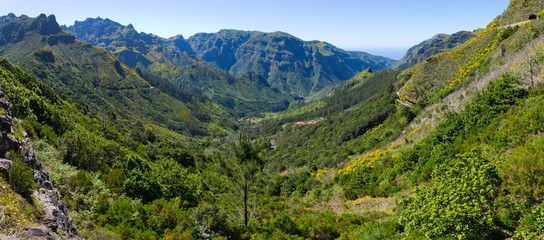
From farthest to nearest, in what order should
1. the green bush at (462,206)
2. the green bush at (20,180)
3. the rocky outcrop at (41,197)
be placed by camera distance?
1. the green bush at (20,180)
2. the green bush at (462,206)
3. the rocky outcrop at (41,197)

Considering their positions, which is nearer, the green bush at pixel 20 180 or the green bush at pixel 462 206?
the green bush at pixel 462 206

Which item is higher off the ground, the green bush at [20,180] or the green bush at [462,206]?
the green bush at [20,180]

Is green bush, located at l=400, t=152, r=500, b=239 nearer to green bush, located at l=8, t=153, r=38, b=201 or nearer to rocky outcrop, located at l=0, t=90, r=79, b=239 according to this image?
rocky outcrop, located at l=0, t=90, r=79, b=239

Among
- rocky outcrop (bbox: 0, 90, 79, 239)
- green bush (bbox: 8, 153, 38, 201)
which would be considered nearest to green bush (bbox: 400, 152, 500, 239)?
rocky outcrop (bbox: 0, 90, 79, 239)

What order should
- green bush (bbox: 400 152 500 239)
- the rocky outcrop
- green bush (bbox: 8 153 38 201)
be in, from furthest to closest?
1. green bush (bbox: 8 153 38 201)
2. green bush (bbox: 400 152 500 239)
3. the rocky outcrop

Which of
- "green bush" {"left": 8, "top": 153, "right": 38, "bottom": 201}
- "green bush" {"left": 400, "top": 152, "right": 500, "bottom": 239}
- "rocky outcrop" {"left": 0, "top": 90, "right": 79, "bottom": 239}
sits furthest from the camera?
"green bush" {"left": 8, "top": 153, "right": 38, "bottom": 201}

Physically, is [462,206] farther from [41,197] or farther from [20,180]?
[20,180]

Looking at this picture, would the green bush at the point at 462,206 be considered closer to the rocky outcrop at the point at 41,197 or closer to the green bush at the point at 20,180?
the rocky outcrop at the point at 41,197

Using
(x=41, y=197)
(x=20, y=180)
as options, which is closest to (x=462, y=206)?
(x=41, y=197)

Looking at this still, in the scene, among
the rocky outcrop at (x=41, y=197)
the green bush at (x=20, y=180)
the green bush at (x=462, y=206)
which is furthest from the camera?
the green bush at (x=20, y=180)

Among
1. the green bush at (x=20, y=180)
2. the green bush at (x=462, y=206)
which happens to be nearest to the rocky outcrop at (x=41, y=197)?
the green bush at (x=20, y=180)

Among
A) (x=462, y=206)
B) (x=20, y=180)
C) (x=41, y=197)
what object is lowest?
(x=462, y=206)

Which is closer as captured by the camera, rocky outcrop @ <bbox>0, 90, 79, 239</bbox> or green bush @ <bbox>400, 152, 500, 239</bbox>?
rocky outcrop @ <bbox>0, 90, 79, 239</bbox>

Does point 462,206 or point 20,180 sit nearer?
point 462,206
